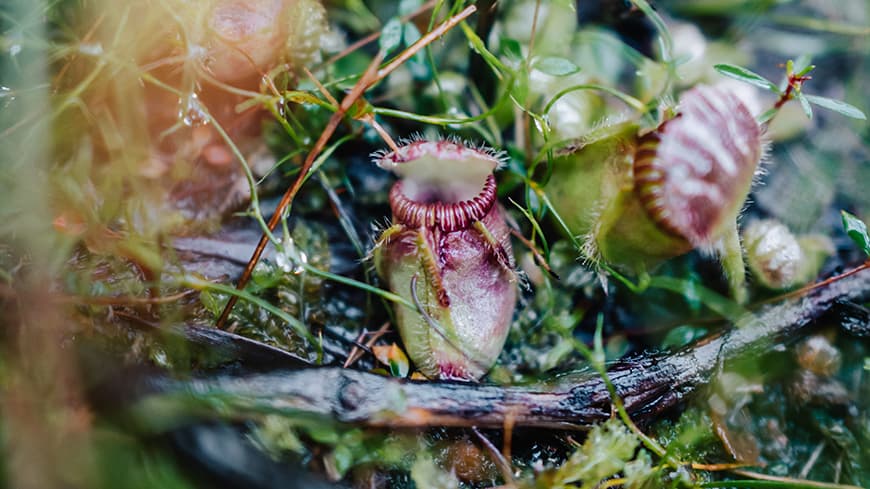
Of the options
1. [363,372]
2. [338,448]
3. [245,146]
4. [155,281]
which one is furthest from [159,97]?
[338,448]

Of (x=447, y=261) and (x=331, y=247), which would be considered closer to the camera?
(x=447, y=261)

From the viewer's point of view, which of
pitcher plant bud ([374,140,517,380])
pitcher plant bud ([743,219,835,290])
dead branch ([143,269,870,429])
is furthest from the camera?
pitcher plant bud ([743,219,835,290])

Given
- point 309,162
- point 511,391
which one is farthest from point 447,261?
point 309,162

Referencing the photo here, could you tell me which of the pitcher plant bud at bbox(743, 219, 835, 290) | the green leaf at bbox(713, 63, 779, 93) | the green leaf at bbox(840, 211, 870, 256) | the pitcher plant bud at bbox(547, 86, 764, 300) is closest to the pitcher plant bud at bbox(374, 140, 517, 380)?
the pitcher plant bud at bbox(547, 86, 764, 300)

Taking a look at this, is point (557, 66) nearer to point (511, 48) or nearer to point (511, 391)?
point (511, 48)

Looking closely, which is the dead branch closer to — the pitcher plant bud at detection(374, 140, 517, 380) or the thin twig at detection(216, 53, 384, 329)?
the pitcher plant bud at detection(374, 140, 517, 380)

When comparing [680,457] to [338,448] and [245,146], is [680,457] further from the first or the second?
[245,146]
